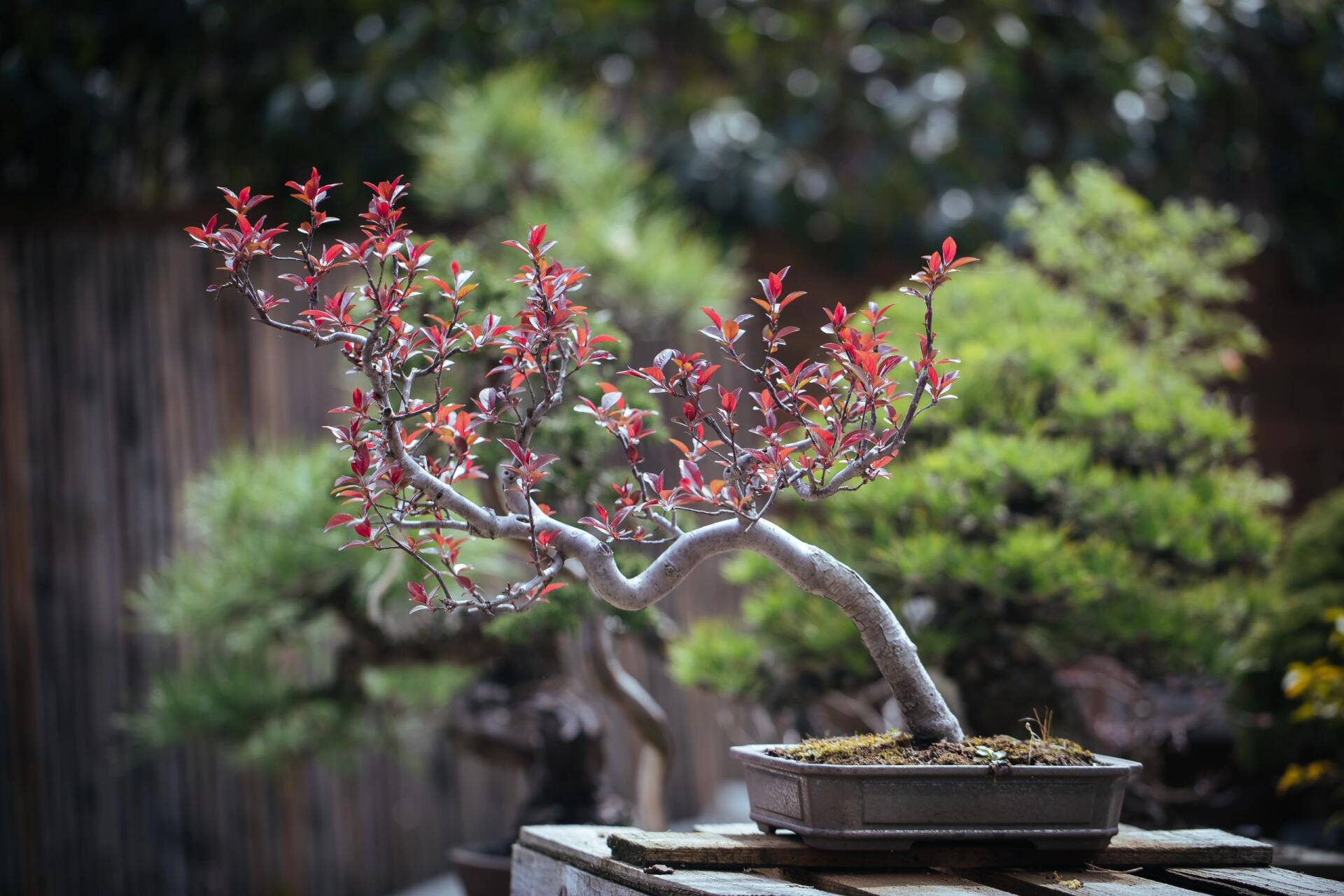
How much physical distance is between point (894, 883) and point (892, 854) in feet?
0.27

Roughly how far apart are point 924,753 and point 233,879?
8.25ft

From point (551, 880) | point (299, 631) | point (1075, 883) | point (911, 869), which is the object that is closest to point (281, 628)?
point (299, 631)

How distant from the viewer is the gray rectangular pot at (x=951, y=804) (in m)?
1.14

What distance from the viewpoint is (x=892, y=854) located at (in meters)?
1.19

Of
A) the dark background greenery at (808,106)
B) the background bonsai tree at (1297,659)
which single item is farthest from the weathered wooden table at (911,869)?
the dark background greenery at (808,106)

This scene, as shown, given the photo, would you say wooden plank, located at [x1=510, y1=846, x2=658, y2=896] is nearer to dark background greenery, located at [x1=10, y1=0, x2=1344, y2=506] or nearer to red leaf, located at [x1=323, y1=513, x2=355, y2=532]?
red leaf, located at [x1=323, y1=513, x2=355, y2=532]

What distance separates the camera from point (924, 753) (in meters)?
1.18

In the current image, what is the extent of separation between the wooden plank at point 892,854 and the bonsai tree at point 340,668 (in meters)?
0.85

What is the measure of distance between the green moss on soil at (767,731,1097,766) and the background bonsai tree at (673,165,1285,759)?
719mm

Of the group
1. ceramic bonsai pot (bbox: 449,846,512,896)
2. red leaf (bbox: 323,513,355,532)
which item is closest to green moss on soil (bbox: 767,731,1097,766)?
red leaf (bbox: 323,513,355,532)

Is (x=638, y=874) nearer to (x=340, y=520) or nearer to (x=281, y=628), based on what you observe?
(x=340, y=520)

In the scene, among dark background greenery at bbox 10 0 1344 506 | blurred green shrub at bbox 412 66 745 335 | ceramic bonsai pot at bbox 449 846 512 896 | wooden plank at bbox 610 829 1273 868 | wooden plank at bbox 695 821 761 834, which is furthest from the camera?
dark background greenery at bbox 10 0 1344 506

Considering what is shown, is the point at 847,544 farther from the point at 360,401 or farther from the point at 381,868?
the point at 381,868

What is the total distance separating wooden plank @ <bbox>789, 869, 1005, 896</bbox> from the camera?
1.08 metres
